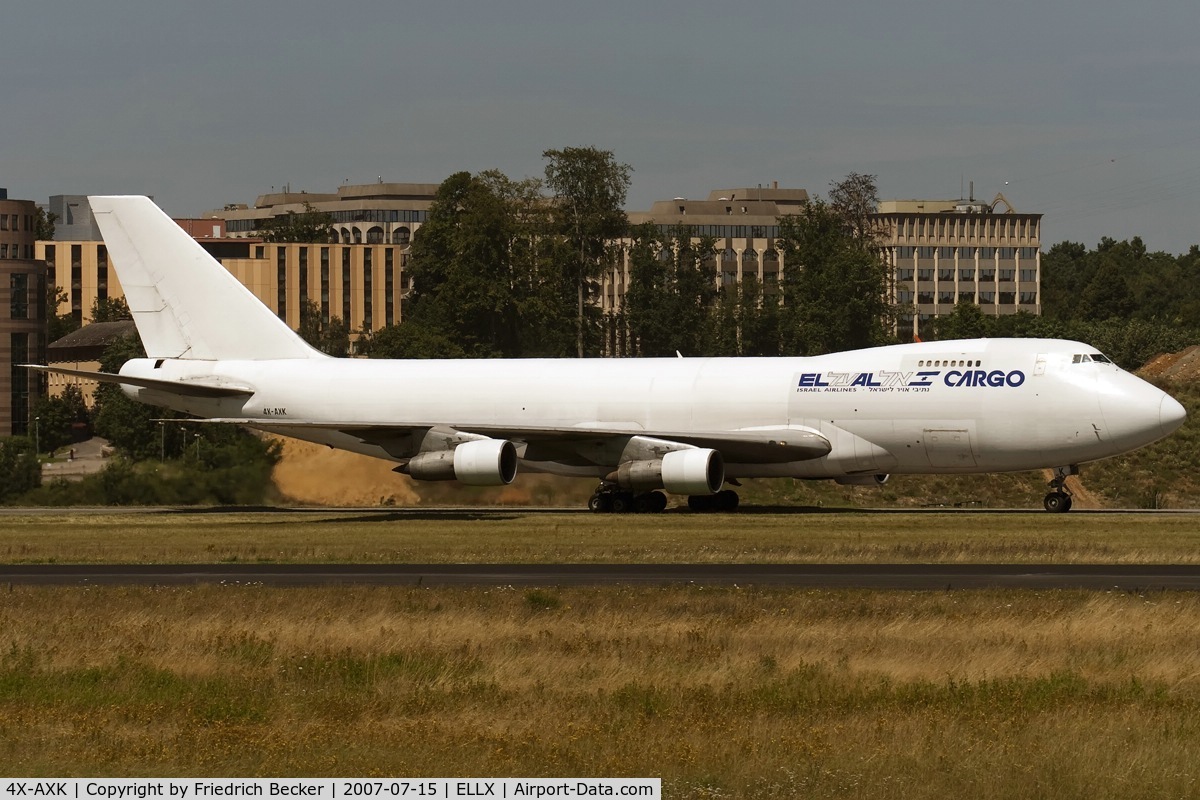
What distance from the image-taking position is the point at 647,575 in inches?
1128

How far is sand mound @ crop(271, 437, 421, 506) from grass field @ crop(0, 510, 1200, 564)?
17.4ft

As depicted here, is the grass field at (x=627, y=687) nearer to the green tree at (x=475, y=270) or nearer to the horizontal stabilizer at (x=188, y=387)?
the horizontal stabilizer at (x=188, y=387)

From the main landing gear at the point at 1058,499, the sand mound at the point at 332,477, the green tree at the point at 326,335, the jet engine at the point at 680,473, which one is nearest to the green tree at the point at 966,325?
the green tree at the point at 326,335

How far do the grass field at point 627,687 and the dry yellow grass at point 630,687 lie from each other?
0.04m

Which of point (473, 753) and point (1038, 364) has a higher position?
point (1038, 364)

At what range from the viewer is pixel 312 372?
51656 millimetres

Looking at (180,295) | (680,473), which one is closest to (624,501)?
(680,473)

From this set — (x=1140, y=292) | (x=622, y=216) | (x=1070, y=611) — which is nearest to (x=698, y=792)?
(x=1070, y=611)

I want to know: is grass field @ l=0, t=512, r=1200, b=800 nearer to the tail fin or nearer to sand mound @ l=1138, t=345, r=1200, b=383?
the tail fin

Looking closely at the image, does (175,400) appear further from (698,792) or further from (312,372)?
(698,792)

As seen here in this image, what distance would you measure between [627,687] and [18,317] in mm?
121982

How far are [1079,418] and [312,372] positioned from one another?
21685 millimetres

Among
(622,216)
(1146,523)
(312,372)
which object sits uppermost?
(622,216)

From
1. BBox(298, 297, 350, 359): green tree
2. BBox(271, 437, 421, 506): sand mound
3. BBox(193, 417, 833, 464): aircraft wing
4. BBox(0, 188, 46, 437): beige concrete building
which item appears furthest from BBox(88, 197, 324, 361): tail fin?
BBox(298, 297, 350, 359): green tree
